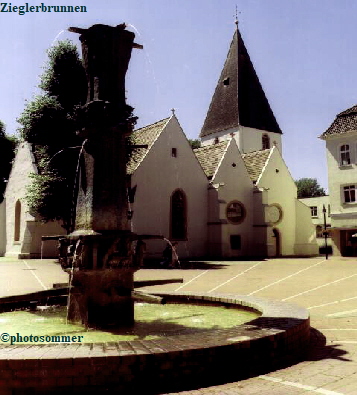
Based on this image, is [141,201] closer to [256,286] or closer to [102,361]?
[256,286]

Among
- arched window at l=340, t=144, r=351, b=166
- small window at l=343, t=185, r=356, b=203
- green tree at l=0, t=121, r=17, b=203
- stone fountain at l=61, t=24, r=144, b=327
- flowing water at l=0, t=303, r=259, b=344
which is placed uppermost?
green tree at l=0, t=121, r=17, b=203

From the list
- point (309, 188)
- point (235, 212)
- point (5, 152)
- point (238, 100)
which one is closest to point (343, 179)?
point (235, 212)

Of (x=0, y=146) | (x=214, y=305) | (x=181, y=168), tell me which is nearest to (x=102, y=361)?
(x=214, y=305)

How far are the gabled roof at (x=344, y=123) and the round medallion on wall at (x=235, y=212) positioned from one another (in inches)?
385

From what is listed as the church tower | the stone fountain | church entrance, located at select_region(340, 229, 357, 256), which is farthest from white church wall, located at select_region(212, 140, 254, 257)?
the stone fountain

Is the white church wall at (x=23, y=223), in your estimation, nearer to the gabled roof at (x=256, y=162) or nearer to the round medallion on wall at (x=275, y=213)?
the gabled roof at (x=256, y=162)

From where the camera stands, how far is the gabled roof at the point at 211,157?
121 ft

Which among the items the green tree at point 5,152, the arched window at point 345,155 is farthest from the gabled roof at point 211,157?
the green tree at point 5,152

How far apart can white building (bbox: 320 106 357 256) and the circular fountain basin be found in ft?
109

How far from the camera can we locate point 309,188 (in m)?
94.1

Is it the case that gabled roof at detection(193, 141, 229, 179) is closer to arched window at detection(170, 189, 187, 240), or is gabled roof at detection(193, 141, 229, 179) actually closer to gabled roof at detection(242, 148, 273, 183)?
arched window at detection(170, 189, 187, 240)

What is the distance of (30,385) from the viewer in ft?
13.0

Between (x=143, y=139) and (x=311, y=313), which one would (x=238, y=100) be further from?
(x=311, y=313)

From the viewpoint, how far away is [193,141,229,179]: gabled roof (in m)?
37.0
